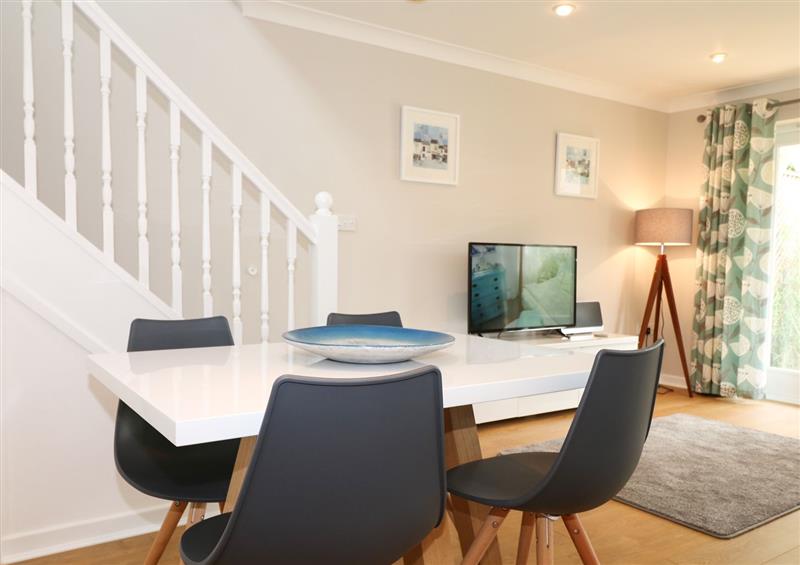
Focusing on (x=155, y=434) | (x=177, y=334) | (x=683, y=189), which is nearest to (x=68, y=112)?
(x=177, y=334)

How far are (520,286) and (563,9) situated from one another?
73.2 inches

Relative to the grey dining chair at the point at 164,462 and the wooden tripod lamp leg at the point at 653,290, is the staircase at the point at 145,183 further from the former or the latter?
the wooden tripod lamp leg at the point at 653,290

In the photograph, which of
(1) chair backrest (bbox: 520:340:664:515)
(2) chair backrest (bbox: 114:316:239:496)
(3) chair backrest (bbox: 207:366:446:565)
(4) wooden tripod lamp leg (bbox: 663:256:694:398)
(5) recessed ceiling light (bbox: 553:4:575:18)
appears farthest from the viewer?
(4) wooden tripod lamp leg (bbox: 663:256:694:398)

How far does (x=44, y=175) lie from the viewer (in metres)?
3.01

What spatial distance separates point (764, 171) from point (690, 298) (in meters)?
1.25

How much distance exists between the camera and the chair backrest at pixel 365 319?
241 cm

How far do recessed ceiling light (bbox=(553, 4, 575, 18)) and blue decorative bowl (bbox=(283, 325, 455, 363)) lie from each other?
2487 mm

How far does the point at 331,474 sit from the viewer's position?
1043 mm

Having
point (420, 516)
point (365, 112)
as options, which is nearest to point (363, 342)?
point (420, 516)

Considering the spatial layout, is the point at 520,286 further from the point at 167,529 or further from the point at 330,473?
the point at 330,473

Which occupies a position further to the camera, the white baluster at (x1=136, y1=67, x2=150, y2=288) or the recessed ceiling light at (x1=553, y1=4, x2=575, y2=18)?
the recessed ceiling light at (x1=553, y1=4, x2=575, y2=18)

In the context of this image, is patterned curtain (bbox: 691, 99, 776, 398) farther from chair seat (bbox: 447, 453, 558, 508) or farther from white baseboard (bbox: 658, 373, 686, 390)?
chair seat (bbox: 447, 453, 558, 508)

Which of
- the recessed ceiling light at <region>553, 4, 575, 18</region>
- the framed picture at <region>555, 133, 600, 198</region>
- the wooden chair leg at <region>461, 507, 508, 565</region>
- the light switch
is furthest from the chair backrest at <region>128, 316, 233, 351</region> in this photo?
the framed picture at <region>555, 133, 600, 198</region>

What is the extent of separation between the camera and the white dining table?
109cm
